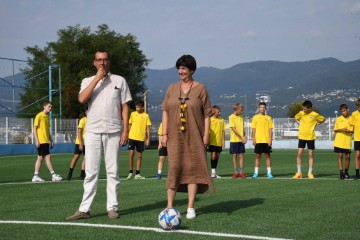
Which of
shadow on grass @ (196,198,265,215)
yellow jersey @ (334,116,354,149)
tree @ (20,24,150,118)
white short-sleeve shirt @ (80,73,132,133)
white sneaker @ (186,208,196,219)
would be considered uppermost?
tree @ (20,24,150,118)

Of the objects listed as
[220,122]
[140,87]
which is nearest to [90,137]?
[220,122]

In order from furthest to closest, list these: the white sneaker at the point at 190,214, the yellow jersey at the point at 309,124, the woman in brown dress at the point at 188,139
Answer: the yellow jersey at the point at 309,124 → the woman in brown dress at the point at 188,139 → the white sneaker at the point at 190,214

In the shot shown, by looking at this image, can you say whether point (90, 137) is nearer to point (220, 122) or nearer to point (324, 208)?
point (324, 208)

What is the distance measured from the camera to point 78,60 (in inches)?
2749

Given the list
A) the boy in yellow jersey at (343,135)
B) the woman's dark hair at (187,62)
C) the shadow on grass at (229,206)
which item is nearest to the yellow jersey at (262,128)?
the boy in yellow jersey at (343,135)

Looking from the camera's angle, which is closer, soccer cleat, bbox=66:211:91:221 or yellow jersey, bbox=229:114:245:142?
soccer cleat, bbox=66:211:91:221

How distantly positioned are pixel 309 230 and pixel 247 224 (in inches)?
32.1

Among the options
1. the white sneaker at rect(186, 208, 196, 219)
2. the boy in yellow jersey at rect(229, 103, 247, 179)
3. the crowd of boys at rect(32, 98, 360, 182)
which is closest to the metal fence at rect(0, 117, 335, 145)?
the crowd of boys at rect(32, 98, 360, 182)

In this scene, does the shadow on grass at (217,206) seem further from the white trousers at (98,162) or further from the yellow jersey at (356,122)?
the yellow jersey at (356,122)

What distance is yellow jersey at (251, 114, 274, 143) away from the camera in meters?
16.8

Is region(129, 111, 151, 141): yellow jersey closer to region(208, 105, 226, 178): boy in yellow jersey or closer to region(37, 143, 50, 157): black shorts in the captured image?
region(208, 105, 226, 178): boy in yellow jersey

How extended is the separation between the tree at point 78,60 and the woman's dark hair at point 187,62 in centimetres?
5242

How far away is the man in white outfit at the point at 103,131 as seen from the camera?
8555 millimetres

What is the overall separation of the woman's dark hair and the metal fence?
102ft
